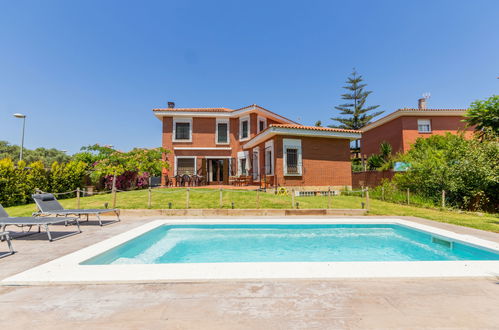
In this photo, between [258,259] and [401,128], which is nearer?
[258,259]

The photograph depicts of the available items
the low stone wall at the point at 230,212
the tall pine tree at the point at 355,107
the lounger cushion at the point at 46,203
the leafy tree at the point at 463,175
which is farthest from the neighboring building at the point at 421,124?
the lounger cushion at the point at 46,203

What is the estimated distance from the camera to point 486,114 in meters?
12.9

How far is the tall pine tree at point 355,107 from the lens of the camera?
35562mm

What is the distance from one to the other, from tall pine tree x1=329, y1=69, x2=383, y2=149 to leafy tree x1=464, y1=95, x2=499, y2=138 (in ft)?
72.3

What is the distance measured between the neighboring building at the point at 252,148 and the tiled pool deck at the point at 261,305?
37.3 ft

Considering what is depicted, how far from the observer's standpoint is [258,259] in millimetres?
5320

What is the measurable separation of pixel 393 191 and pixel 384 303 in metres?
13.2

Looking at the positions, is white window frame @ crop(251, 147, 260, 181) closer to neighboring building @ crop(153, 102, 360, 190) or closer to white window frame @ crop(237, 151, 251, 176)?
neighboring building @ crop(153, 102, 360, 190)

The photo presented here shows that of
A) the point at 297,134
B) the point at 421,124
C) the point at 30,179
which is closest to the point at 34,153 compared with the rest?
the point at 30,179

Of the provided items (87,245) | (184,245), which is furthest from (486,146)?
(87,245)

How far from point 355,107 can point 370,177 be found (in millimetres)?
22036

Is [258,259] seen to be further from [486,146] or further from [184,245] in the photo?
[486,146]

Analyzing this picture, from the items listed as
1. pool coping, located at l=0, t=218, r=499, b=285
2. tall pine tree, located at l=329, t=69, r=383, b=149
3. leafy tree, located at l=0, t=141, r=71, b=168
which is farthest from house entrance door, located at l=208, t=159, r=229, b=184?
leafy tree, located at l=0, t=141, r=71, b=168

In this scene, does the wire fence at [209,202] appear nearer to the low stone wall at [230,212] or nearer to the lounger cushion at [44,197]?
the low stone wall at [230,212]
